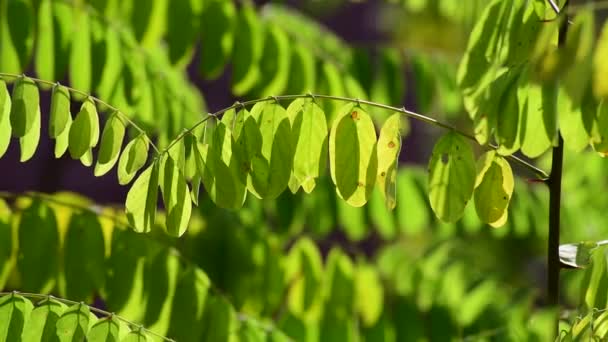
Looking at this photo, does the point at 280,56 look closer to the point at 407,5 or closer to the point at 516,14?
the point at 407,5

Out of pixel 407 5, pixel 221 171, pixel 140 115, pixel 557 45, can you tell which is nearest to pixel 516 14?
pixel 557 45

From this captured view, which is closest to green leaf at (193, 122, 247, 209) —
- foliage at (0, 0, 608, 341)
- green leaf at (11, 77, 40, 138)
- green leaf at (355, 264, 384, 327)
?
foliage at (0, 0, 608, 341)

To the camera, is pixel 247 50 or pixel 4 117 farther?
pixel 247 50

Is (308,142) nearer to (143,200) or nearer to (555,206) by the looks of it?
(143,200)

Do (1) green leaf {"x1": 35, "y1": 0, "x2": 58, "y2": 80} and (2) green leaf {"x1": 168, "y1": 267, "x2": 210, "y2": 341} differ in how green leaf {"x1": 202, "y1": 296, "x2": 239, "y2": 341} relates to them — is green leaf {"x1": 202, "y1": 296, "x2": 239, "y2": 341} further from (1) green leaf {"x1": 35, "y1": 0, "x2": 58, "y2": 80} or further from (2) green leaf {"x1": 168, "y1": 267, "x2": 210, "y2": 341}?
(1) green leaf {"x1": 35, "y1": 0, "x2": 58, "y2": 80}

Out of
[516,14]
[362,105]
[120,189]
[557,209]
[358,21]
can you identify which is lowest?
[120,189]

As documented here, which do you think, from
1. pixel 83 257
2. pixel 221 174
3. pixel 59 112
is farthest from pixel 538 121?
pixel 83 257

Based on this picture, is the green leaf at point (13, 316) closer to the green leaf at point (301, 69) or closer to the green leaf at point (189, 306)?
the green leaf at point (189, 306)
